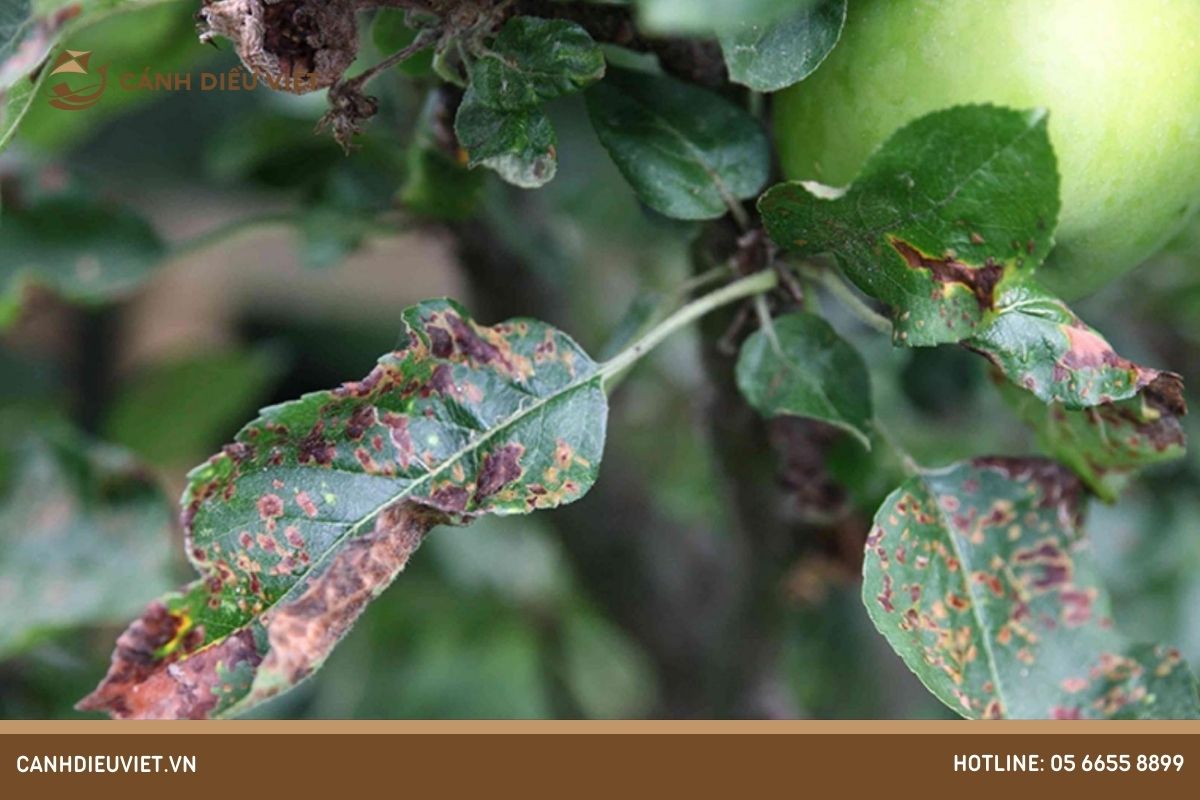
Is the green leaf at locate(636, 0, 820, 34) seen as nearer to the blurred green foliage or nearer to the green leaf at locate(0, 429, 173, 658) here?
the blurred green foliage

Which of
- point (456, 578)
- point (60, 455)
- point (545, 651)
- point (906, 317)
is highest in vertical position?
point (906, 317)

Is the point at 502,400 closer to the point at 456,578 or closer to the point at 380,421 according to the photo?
the point at 380,421

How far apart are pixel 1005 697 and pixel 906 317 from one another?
159 mm

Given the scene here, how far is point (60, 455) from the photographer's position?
0.81m

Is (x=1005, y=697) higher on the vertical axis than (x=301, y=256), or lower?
lower

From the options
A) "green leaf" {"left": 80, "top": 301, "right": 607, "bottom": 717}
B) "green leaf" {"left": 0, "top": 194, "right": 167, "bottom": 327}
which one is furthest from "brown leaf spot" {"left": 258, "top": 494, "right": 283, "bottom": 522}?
"green leaf" {"left": 0, "top": 194, "right": 167, "bottom": 327}

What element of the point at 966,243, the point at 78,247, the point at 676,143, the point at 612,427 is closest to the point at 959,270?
the point at 966,243

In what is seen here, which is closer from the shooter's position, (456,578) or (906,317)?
(906,317)

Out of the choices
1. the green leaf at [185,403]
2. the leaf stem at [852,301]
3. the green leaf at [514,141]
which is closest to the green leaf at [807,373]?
the leaf stem at [852,301]

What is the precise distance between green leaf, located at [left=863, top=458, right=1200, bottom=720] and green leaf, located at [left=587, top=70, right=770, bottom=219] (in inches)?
5.2
